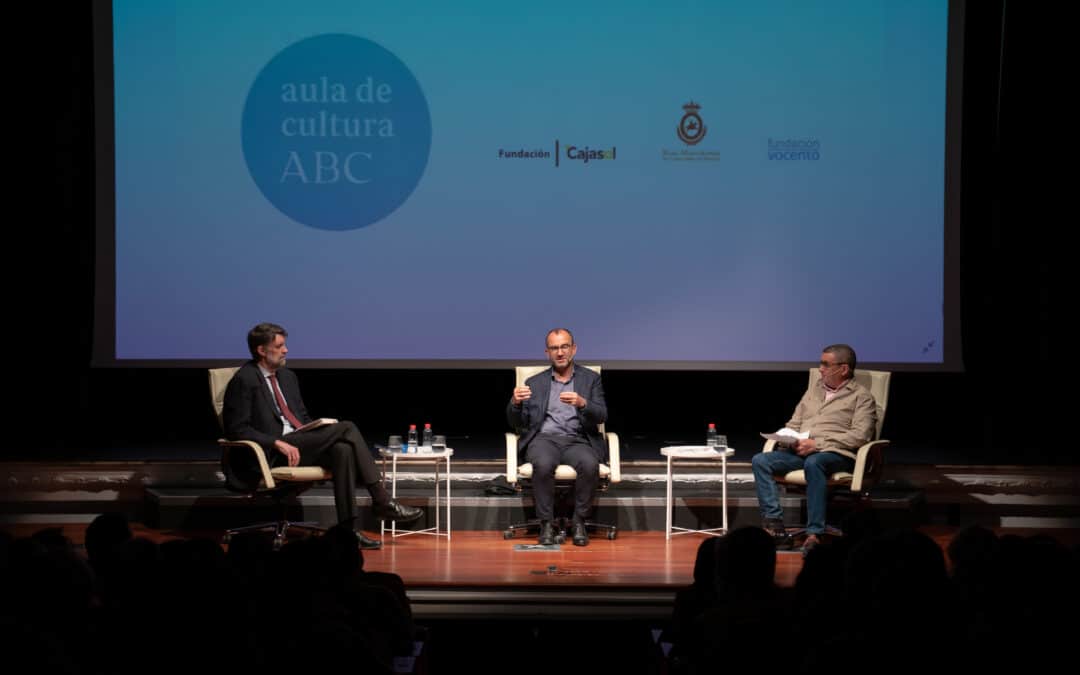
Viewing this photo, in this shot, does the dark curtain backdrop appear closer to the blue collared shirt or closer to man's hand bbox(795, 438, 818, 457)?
the blue collared shirt

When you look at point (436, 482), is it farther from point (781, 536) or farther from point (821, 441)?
point (821, 441)

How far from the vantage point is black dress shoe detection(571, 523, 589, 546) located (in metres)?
5.62

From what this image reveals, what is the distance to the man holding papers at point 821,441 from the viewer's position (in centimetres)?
550

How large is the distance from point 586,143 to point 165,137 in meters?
2.65

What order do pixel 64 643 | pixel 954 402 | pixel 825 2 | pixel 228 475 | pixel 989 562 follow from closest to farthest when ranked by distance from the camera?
pixel 64 643 < pixel 989 562 < pixel 228 475 < pixel 825 2 < pixel 954 402

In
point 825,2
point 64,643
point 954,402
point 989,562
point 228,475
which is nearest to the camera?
point 64,643

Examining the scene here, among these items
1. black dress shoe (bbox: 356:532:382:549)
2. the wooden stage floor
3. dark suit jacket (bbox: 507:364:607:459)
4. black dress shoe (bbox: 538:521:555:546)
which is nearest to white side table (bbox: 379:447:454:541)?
→ the wooden stage floor

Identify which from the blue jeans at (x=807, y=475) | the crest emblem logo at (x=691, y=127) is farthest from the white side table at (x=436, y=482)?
the crest emblem logo at (x=691, y=127)

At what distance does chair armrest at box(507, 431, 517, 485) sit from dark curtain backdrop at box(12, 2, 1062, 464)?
47.0 inches

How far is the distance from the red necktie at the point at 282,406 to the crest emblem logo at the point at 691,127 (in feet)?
9.56

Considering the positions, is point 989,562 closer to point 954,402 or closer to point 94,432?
point 954,402

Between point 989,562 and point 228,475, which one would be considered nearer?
point 989,562

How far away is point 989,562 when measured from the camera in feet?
8.04

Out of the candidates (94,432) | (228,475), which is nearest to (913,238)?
(228,475)
